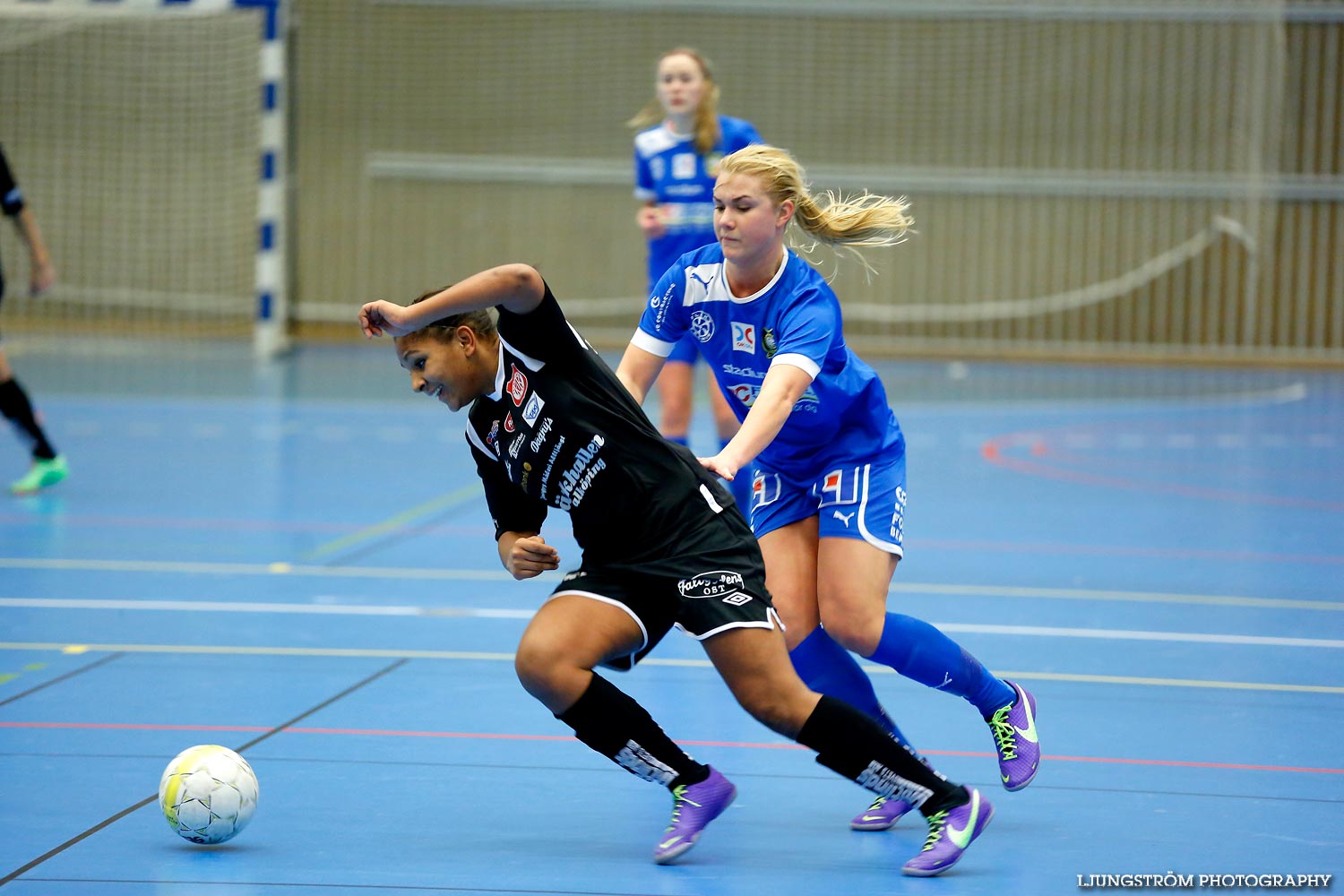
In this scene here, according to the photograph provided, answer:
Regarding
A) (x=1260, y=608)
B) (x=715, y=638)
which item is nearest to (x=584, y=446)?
(x=715, y=638)

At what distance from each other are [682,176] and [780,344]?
3506 mm

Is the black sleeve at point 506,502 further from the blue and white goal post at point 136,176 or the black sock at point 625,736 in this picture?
the blue and white goal post at point 136,176

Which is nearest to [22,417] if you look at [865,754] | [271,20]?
[865,754]

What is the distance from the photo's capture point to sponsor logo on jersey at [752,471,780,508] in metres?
3.66

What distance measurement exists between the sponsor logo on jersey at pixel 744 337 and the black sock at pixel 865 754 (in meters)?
0.88

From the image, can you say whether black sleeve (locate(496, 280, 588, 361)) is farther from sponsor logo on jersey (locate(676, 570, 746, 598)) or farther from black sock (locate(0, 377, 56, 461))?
black sock (locate(0, 377, 56, 461))

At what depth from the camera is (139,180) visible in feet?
54.7

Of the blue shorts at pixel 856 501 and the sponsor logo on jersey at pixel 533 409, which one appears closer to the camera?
the sponsor logo on jersey at pixel 533 409

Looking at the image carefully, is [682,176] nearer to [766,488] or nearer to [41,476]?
[766,488]

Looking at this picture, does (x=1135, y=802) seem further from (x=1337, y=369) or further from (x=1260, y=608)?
(x=1337, y=369)

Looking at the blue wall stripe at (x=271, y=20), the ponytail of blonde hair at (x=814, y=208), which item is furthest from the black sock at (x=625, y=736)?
the blue wall stripe at (x=271, y=20)

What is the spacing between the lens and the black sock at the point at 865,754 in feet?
9.57

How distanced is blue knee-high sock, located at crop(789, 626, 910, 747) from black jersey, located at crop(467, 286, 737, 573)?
0.56 m

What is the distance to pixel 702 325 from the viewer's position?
3.50 metres
